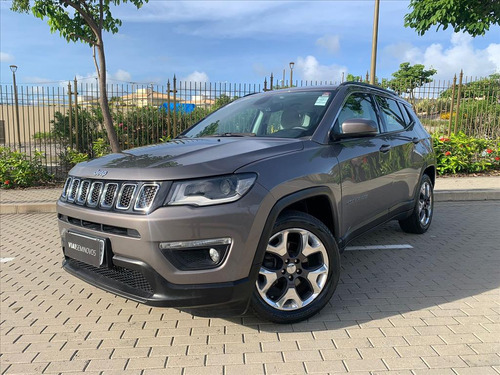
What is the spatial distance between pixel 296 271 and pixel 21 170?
9.01m

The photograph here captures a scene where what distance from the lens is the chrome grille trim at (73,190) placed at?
2963mm

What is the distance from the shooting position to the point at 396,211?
4.39 m

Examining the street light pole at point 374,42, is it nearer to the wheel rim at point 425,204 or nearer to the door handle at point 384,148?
the wheel rim at point 425,204

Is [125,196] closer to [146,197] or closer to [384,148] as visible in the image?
[146,197]

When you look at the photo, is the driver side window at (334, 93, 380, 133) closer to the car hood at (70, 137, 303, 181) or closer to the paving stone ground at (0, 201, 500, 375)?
the car hood at (70, 137, 303, 181)

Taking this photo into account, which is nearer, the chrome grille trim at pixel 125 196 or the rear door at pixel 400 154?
the chrome grille trim at pixel 125 196

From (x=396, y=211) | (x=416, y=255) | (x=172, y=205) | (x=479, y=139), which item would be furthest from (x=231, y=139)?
(x=479, y=139)

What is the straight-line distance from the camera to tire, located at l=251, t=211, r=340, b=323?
2.73 metres

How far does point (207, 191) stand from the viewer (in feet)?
7.91

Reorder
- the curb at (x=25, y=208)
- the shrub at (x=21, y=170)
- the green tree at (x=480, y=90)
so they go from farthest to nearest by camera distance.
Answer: the green tree at (x=480, y=90) < the shrub at (x=21, y=170) < the curb at (x=25, y=208)

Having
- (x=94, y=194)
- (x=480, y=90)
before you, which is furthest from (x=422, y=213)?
(x=480, y=90)

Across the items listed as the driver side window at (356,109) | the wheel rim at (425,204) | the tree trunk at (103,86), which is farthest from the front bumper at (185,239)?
the tree trunk at (103,86)

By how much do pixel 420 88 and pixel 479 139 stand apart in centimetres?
222

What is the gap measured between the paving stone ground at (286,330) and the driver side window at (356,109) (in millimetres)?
1531
